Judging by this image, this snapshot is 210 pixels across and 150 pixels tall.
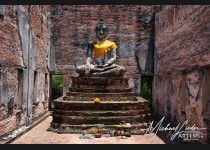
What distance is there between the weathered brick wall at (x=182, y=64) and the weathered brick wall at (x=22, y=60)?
196 inches

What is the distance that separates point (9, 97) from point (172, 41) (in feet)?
19.7

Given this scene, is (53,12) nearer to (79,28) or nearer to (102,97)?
(79,28)

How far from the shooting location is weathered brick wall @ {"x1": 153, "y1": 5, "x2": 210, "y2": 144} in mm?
8141

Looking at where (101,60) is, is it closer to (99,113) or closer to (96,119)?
(99,113)

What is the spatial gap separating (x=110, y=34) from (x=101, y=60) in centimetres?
383

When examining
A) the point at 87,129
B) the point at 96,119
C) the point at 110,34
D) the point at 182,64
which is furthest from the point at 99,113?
the point at 110,34

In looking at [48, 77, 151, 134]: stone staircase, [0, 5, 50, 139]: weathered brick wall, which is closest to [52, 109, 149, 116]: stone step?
[48, 77, 151, 134]: stone staircase

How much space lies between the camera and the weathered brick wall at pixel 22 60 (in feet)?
27.1

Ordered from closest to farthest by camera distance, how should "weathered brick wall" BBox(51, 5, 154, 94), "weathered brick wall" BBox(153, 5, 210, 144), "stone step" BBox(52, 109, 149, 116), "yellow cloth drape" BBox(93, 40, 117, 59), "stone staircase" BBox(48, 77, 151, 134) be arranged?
"weathered brick wall" BBox(153, 5, 210, 144) < "stone staircase" BBox(48, 77, 151, 134) < "stone step" BBox(52, 109, 149, 116) < "yellow cloth drape" BBox(93, 40, 117, 59) < "weathered brick wall" BBox(51, 5, 154, 94)

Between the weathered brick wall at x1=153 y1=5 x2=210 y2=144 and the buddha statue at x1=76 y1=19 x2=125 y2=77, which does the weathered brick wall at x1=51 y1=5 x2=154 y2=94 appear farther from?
the buddha statue at x1=76 y1=19 x2=125 y2=77

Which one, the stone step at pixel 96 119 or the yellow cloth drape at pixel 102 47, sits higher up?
the yellow cloth drape at pixel 102 47

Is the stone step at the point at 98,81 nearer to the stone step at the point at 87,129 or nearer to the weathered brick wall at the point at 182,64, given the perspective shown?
the stone step at the point at 87,129

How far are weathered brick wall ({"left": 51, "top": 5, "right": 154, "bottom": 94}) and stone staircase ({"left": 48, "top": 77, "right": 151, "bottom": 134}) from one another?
17.1ft

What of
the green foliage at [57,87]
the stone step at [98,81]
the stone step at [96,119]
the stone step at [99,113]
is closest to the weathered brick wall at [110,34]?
the green foliage at [57,87]
